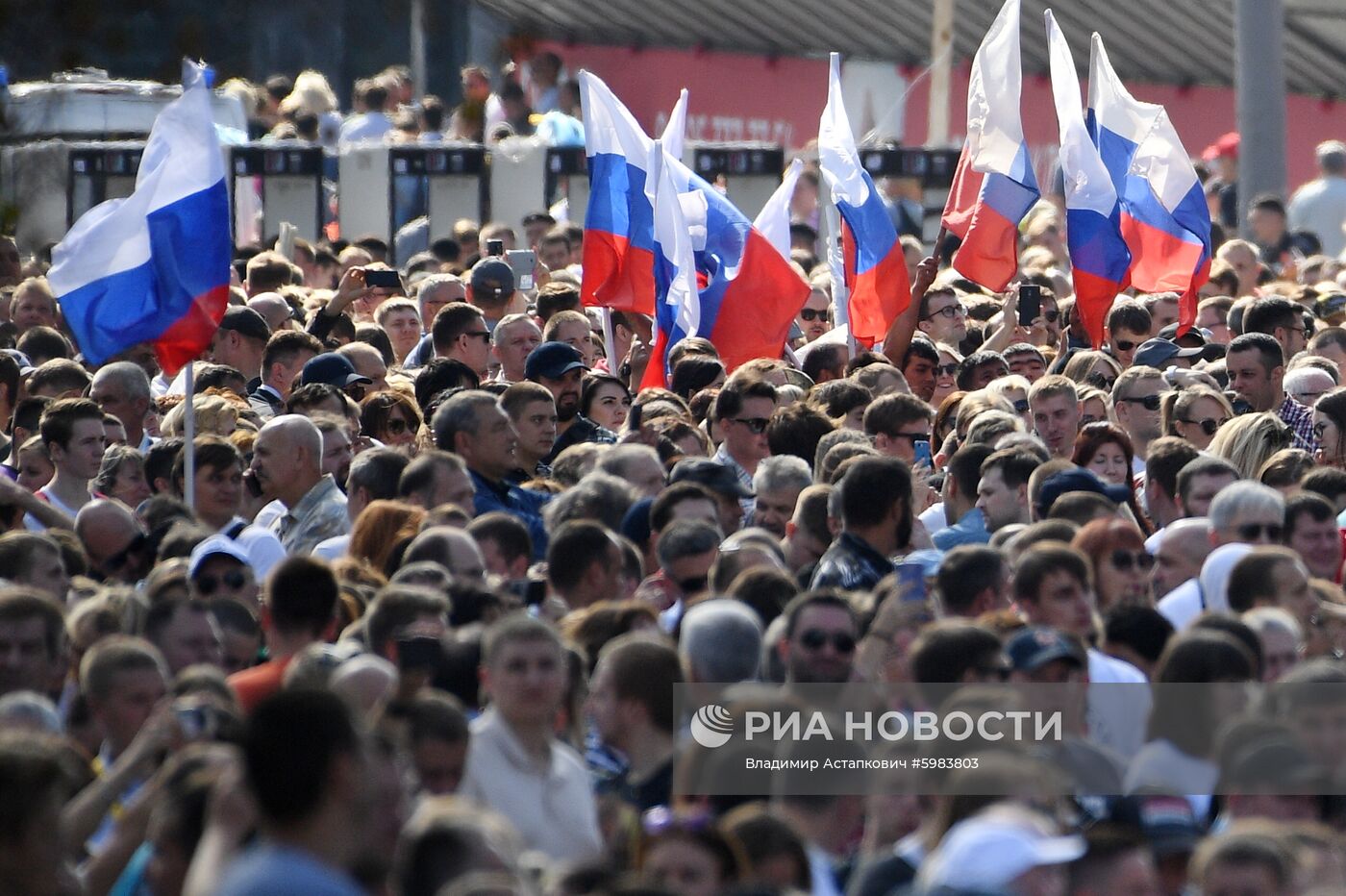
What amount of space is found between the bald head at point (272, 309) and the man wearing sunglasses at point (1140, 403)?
4.93 meters

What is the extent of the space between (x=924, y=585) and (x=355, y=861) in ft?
10.2

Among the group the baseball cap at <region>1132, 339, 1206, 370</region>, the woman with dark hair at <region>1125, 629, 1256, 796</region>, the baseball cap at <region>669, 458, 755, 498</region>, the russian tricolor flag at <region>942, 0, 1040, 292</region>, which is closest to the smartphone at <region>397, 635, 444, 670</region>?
the woman with dark hair at <region>1125, 629, 1256, 796</region>

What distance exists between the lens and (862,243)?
13172mm

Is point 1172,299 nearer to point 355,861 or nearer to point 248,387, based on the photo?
point 248,387

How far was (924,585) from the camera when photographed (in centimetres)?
723

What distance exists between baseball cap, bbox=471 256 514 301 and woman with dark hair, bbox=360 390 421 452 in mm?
3531

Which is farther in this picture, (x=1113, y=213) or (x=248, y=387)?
(x=1113, y=213)

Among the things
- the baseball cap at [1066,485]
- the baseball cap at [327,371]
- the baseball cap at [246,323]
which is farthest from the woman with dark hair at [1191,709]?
the baseball cap at [246,323]

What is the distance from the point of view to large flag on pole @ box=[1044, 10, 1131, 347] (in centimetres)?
1326

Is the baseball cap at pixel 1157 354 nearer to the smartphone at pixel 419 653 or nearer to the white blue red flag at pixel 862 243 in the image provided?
the white blue red flag at pixel 862 243

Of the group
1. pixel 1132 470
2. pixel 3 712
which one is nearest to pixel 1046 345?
pixel 1132 470

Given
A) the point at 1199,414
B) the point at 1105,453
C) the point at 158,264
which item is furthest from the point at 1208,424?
the point at 158,264

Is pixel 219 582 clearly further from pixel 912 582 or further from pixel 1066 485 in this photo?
pixel 1066 485

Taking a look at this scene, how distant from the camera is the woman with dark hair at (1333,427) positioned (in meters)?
10.1
